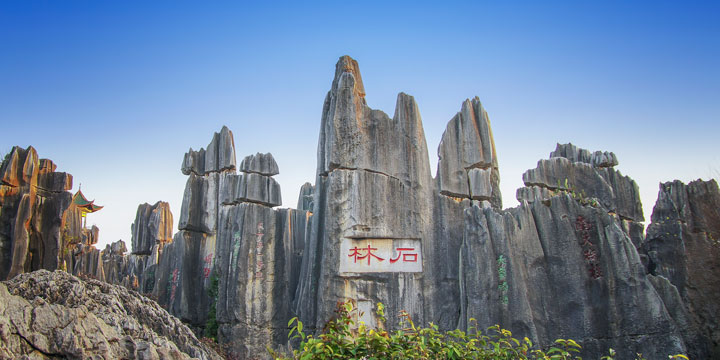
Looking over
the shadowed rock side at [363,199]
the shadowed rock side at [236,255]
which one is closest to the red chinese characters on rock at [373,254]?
the shadowed rock side at [363,199]

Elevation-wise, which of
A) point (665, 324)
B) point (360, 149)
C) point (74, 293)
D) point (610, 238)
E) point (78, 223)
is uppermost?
point (360, 149)

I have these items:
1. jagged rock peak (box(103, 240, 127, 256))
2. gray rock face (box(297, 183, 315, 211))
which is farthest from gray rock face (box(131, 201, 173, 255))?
jagged rock peak (box(103, 240, 127, 256))

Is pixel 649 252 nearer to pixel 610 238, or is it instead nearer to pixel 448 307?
pixel 610 238

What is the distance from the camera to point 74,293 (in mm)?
5738

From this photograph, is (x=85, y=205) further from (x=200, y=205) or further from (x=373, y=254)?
(x=373, y=254)

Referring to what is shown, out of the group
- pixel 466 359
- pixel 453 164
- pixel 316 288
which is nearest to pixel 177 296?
pixel 316 288

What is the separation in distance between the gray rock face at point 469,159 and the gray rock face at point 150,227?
43.1 ft

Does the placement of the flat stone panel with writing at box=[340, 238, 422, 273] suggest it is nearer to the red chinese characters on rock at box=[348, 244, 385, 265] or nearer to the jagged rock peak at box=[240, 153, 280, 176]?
the red chinese characters on rock at box=[348, 244, 385, 265]

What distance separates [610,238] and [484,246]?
2423mm

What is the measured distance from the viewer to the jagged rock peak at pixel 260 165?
15.3 metres

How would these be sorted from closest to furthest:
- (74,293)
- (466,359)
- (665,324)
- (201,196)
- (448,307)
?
(466,359) → (74,293) → (665,324) → (448,307) → (201,196)

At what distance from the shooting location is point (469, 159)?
13.4 metres

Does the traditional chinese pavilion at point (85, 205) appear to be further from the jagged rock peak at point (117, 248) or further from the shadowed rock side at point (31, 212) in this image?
the shadowed rock side at point (31, 212)

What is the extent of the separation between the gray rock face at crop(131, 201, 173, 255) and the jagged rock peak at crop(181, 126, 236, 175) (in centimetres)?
525
